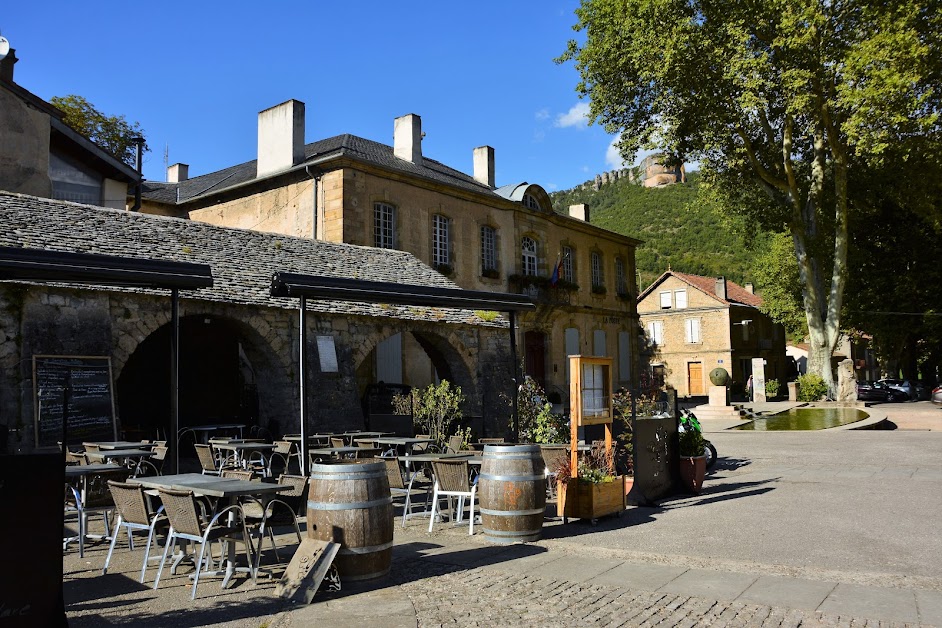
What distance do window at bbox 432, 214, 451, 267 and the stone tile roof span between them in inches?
202

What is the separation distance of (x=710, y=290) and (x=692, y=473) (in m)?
35.1

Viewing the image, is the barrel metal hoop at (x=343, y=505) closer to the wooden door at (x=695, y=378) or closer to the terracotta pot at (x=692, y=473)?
the terracotta pot at (x=692, y=473)

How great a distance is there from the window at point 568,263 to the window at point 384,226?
26.9 feet

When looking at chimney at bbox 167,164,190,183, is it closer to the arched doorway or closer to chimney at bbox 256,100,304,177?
chimney at bbox 256,100,304,177

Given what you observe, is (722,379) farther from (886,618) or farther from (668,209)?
(668,209)

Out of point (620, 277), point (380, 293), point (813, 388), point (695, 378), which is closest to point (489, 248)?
point (620, 277)

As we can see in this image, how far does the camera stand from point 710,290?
42219mm

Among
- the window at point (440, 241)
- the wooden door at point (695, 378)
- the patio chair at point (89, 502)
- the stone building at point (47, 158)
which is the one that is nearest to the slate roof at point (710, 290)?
the wooden door at point (695, 378)

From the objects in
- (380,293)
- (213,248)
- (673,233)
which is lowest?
(380,293)

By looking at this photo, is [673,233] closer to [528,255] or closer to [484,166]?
[484,166]

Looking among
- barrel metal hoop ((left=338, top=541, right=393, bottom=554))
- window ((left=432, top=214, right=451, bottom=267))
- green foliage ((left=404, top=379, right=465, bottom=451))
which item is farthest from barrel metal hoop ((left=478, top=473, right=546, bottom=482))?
window ((left=432, top=214, right=451, bottom=267))

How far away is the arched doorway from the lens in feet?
47.0

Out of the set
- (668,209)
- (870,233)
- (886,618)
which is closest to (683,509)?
(886,618)

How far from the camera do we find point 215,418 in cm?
1547
